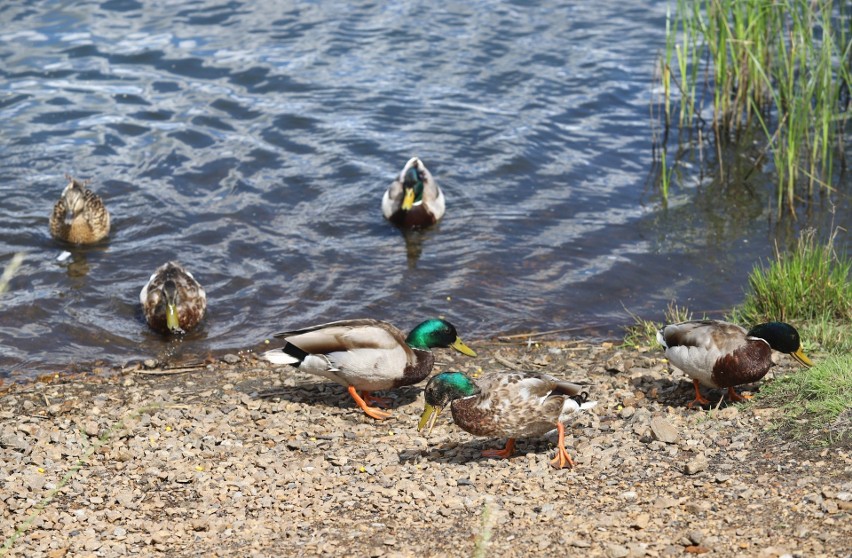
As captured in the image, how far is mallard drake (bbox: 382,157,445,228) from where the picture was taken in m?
10.2

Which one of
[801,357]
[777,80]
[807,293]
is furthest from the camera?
[777,80]

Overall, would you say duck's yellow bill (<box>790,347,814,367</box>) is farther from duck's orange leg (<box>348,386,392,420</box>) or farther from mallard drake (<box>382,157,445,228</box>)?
mallard drake (<box>382,157,445,228</box>)

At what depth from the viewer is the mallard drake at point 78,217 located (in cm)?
954

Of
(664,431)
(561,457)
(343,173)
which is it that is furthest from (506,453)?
(343,173)

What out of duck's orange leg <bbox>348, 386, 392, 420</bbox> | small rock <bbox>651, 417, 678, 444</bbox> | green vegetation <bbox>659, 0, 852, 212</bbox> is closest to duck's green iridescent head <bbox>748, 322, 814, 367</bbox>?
small rock <bbox>651, 417, 678, 444</bbox>

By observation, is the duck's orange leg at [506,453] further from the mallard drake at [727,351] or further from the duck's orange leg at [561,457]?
the mallard drake at [727,351]

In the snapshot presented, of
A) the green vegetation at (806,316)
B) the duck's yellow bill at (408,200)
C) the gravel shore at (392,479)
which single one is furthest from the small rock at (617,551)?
the duck's yellow bill at (408,200)

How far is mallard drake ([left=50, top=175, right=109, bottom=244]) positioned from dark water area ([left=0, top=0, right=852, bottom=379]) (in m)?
0.17

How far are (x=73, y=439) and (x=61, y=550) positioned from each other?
4.15ft

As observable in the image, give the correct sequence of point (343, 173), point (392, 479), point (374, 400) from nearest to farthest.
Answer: point (392, 479), point (374, 400), point (343, 173)

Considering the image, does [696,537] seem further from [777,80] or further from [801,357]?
[777,80]

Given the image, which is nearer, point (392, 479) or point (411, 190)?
point (392, 479)

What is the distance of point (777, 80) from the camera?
10938mm

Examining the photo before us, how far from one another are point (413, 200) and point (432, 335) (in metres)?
3.70
